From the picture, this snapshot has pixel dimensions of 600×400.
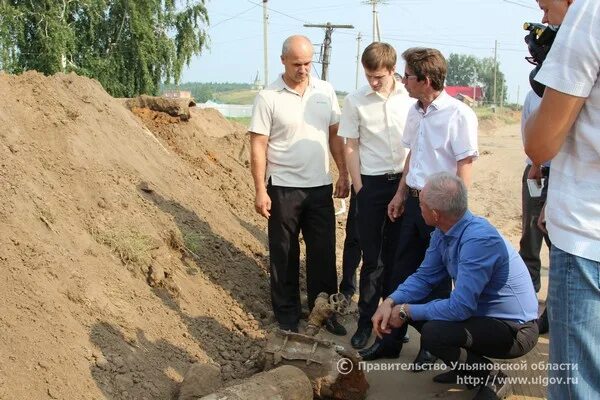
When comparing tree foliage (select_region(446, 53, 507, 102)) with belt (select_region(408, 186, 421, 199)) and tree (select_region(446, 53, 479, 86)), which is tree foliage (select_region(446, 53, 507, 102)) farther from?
belt (select_region(408, 186, 421, 199))

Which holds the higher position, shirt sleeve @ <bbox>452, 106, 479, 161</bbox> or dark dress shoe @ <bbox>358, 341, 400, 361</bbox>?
shirt sleeve @ <bbox>452, 106, 479, 161</bbox>

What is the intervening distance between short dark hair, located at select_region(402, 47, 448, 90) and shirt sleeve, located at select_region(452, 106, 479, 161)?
9.8 inches

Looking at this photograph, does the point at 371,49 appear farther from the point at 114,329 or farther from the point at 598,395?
the point at 598,395

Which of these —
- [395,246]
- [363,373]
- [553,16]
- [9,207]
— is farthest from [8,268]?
[553,16]

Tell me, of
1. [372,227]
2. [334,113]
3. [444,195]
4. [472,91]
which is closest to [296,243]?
[372,227]

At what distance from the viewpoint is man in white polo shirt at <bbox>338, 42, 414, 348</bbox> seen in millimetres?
5121

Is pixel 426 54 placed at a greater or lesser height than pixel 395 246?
greater

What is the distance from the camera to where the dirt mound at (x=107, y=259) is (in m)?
4.01

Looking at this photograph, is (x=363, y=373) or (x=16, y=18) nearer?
(x=363, y=373)

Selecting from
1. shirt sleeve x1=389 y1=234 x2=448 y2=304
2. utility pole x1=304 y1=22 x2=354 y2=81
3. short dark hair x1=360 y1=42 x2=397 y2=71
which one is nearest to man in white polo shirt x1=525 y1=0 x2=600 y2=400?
shirt sleeve x1=389 y1=234 x2=448 y2=304

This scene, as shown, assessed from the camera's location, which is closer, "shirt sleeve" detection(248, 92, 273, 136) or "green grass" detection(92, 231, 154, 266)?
"green grass" detection(92, 231, 154, 266)

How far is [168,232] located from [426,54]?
2.70 m

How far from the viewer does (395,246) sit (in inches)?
205

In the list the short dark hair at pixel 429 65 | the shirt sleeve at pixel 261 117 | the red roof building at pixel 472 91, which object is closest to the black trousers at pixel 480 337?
the short dark hair at pixel 429 65
